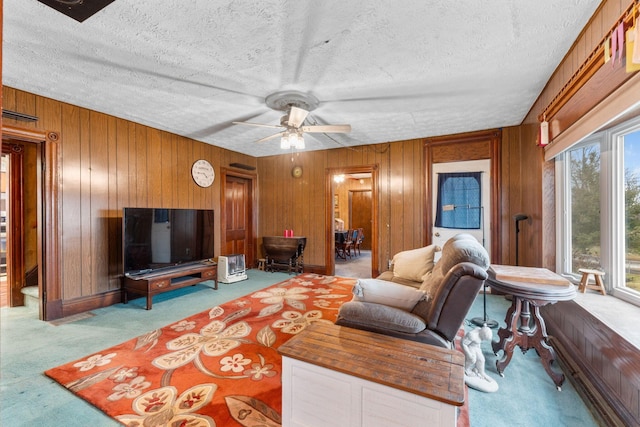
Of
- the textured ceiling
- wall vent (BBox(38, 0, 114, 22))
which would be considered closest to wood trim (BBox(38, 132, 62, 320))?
the textured ceiling

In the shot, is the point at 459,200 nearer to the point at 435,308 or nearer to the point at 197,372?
the point at 435,308

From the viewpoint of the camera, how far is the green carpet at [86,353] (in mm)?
1764

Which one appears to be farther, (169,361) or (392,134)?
(392,134)

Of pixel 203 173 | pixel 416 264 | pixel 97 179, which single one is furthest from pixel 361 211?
pixel 97 179

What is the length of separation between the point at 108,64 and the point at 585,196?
4267mm

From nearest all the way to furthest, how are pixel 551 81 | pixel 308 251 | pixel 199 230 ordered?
pixel 551 81
pixel 199 230
pixel 308 251

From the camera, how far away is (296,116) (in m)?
3.09

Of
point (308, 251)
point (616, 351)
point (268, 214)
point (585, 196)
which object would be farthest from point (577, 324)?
point (268, 214)

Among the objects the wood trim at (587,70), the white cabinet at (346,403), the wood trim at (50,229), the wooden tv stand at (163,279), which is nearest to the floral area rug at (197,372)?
the white cabinet at (346,403)

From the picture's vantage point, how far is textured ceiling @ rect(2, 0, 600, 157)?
188cm

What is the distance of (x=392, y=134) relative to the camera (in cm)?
459

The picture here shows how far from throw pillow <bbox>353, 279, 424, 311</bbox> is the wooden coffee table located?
0.76 metres

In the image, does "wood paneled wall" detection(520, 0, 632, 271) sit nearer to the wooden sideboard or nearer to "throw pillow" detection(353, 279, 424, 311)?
"throw pillow" detection(353, 279, 424, 311)

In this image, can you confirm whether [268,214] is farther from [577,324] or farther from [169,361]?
[577,324]
